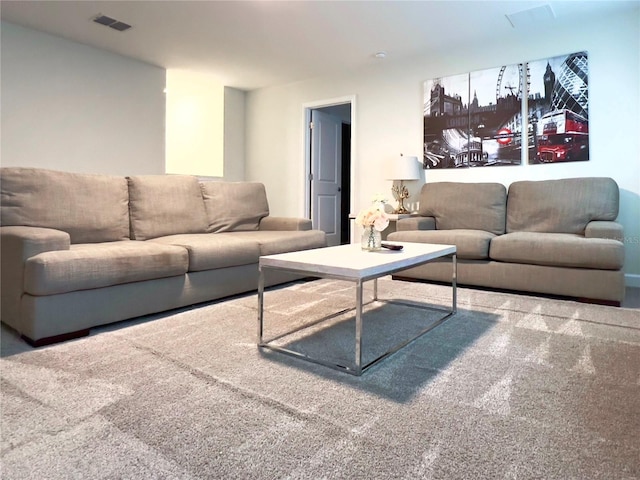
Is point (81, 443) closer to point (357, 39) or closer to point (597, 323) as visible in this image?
point (597, 323)

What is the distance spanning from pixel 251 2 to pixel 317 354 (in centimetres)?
298

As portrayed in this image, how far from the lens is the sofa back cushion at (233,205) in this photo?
3.66m

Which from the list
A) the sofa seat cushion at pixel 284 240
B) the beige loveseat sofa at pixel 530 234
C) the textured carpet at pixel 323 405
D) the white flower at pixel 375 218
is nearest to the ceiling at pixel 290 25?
the beige loveseat sofa at pixel 530 234

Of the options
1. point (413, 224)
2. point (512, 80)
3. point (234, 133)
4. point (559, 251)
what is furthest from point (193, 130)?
point (559, 251)

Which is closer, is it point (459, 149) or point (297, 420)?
point (297, 420)

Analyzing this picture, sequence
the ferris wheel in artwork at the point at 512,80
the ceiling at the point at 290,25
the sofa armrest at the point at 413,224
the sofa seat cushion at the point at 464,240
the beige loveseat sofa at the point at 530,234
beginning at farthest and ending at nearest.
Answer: the ferris wheel in artwork at the point at 512,80
the sofa armrest at the point at 413,224
the ceiling at the point at 290,25
the sofa seat cushion at the point at 464,240
the beige loveseat sofa at the point at 530,234

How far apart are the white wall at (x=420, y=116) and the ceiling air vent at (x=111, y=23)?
2.33m

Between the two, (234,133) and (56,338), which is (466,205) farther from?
(234,133)

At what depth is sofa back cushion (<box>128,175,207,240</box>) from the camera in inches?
121

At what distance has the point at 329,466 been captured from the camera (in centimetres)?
108

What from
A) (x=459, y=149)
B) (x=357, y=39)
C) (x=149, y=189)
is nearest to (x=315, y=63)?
(x=357, y=39)

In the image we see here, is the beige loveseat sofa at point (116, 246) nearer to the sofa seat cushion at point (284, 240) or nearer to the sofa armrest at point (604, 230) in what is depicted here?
the sofa seat cushion at point (284, 240)

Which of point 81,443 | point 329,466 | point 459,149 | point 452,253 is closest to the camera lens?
point 329,466

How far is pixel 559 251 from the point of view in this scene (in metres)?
2.93
